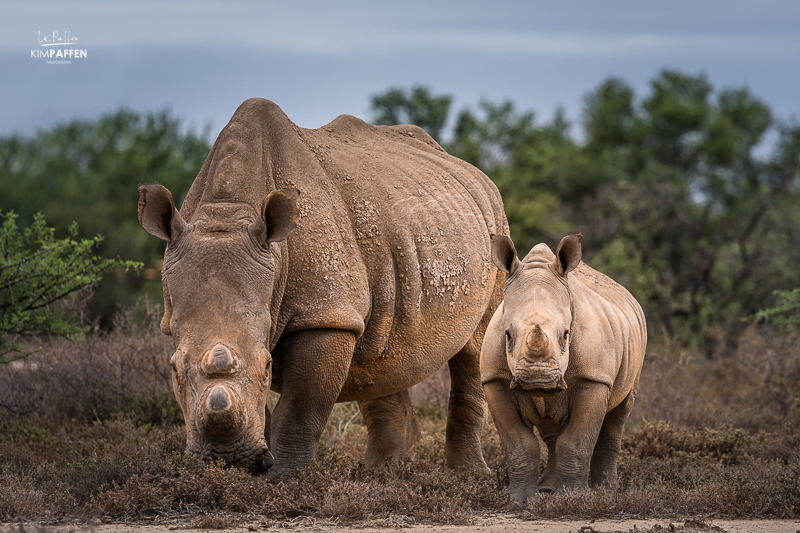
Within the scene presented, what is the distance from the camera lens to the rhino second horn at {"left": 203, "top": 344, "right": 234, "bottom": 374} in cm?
514

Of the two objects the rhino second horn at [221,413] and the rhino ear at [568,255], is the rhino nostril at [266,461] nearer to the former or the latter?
the rhino second horn at [221,413]

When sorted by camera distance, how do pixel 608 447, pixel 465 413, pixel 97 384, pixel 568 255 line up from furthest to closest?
pixel 97 384 < pixel 465 413 < pixel 608 447 < pixel 568 255

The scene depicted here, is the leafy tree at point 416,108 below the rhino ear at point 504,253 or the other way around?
Answer: the other way around

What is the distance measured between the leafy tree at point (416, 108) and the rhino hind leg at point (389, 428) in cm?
2435

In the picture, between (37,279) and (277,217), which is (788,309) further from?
(37,279)

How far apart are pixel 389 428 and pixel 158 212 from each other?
329 cm

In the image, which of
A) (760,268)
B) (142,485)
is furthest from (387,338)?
(760,268)

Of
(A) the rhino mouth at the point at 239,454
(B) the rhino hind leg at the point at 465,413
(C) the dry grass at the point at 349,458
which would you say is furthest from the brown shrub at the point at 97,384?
(A) the rhino mouth at the point at 239,454

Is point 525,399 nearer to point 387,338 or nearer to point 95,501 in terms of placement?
point 387,338

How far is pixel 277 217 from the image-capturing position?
5793mm

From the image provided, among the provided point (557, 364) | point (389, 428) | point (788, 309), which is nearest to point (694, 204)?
point (788, 309)

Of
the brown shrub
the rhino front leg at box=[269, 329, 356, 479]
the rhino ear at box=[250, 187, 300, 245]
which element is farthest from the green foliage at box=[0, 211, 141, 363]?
the rhino ear at box=[250, 187, 300, 245]

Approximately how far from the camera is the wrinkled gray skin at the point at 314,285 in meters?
5.36

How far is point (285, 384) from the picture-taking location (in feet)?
20.2
